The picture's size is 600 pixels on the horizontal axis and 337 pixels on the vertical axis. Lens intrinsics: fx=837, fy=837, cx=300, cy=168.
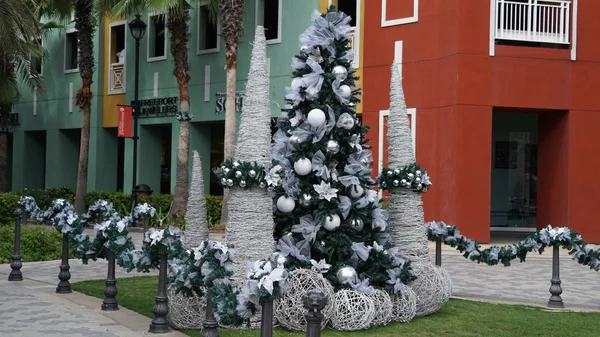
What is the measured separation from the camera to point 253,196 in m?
8.08

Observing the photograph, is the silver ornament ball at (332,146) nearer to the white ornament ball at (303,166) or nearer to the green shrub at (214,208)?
the white ornament ball at (303,166)

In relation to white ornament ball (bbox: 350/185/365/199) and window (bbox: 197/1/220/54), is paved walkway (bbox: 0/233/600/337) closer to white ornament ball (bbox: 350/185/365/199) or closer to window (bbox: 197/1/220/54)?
white ornament ball (bbox: 350/185/365/199)

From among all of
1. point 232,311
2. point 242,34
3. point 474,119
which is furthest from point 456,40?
point 232,311

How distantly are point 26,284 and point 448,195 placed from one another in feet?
34.4

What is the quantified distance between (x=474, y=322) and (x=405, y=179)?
67.1 inches

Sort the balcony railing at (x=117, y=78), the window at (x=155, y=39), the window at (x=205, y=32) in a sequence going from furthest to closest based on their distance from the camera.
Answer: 1. the balcony railing at (x=117, y=78)
2. the window at (x=155, y=39)
3. the window at (x=205, y=32)

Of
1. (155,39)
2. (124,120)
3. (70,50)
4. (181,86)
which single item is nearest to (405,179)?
(181,86)

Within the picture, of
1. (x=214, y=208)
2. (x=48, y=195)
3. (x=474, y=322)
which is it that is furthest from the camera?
(x=48, y=195)

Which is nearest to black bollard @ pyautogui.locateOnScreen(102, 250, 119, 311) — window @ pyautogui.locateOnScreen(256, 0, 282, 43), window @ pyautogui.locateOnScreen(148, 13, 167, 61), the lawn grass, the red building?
the lawn grass

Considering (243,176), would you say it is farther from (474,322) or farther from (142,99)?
(142,99)

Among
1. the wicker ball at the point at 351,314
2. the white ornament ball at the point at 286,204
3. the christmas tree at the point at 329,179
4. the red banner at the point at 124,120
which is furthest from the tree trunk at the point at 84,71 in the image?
the wicker ball at the point at 351,314

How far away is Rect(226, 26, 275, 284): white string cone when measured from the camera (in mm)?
8016

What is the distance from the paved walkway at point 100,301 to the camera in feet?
27.5

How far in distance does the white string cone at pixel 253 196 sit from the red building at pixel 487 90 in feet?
36.9
